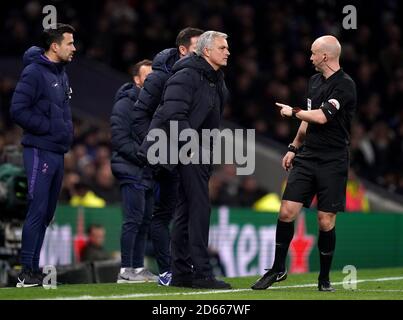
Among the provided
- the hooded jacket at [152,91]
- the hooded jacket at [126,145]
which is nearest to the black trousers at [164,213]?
the hooded jacket at [152,91]

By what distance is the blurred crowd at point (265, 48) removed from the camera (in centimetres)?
2142

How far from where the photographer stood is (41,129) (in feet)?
34.3

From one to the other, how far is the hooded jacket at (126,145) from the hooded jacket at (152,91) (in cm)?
60

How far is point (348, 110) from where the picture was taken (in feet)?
32.7

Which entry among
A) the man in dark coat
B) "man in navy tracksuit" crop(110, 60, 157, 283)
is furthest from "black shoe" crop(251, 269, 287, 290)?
"man in navy tracksuit" crop(110, 60, 157, 283)

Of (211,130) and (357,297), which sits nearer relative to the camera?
(357,297)

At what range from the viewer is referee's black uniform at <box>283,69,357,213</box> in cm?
991

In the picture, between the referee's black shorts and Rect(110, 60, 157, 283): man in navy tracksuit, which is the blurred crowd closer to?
Rect(110, 60, 157, 283): man in navy tracksuit

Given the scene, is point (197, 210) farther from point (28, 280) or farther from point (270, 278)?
point (28, 280)

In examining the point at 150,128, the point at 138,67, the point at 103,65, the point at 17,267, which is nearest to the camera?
the point at 150,128
